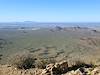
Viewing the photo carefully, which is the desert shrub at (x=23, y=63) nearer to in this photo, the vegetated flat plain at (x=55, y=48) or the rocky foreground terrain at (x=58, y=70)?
the rocky foreground terrain at (x=58, y=70)

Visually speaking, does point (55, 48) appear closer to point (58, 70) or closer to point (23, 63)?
point (23, 63)

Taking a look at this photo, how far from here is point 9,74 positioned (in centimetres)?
1548

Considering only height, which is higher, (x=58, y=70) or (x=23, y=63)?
(x=58, y=70)

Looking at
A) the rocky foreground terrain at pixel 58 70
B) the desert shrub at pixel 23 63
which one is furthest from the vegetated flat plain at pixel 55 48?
the rocky foreground terrain at pixel 58 70

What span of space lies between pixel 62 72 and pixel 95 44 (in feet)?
204

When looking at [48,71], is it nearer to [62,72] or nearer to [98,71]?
[62,72]

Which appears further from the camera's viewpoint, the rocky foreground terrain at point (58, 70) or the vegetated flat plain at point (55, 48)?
the vegetated flat plain at point (55, 48)

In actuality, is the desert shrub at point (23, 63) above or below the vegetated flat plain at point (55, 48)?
above

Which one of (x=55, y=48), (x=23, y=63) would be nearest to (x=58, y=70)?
(x=23, y=63)

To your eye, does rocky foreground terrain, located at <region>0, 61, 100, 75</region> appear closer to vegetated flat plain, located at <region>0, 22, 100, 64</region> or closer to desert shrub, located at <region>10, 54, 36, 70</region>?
desert shrub, located at <region>10, 54, 36, 70</region>

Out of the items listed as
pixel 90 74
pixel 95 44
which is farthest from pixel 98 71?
pixel 95 44

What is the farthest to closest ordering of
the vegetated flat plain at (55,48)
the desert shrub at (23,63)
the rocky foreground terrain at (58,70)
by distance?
the vegetated flat plain at (55,48) < the desert shrub at (23,63) < the rocky foreground terrain at (58,70)

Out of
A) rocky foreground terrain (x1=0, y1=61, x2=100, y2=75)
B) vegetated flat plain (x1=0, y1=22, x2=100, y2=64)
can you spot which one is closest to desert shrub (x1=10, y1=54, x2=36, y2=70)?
rocky foreground terrain (x1=0, y1=61, x2=100, y2=75)

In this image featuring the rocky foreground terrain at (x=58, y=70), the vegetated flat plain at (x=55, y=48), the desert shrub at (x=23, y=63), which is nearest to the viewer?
the rocky foreground terrain at (x=58, y=70)
